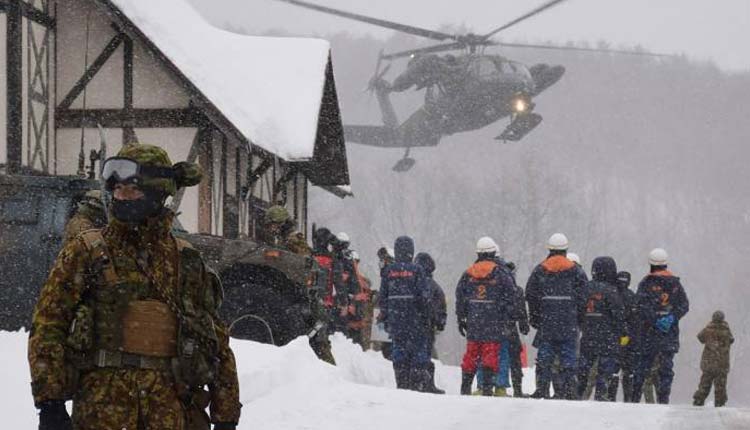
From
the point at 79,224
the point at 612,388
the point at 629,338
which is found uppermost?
the point at 79,224

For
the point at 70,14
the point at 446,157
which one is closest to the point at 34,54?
the point at 70,14

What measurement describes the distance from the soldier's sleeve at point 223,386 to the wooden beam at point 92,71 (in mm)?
12593

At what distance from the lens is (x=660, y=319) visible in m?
12.6

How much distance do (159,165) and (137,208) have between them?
188 mm

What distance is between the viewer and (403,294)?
1234cm

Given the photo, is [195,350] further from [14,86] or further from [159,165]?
[14,86]

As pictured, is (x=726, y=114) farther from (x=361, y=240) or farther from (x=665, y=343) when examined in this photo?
(x=665, y=343)

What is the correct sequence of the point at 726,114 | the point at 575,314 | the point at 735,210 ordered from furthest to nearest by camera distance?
the point at 726,114, the point at 735,210, the point at 575,314

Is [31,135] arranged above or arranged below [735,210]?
below

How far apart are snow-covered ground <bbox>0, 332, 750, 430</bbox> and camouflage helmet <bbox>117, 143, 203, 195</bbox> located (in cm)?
336

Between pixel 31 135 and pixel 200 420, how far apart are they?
1258 cm

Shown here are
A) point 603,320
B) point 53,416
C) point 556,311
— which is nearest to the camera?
point 53,416

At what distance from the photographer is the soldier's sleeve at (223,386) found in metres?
4.19

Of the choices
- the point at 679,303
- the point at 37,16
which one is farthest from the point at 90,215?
the point at 37,16
